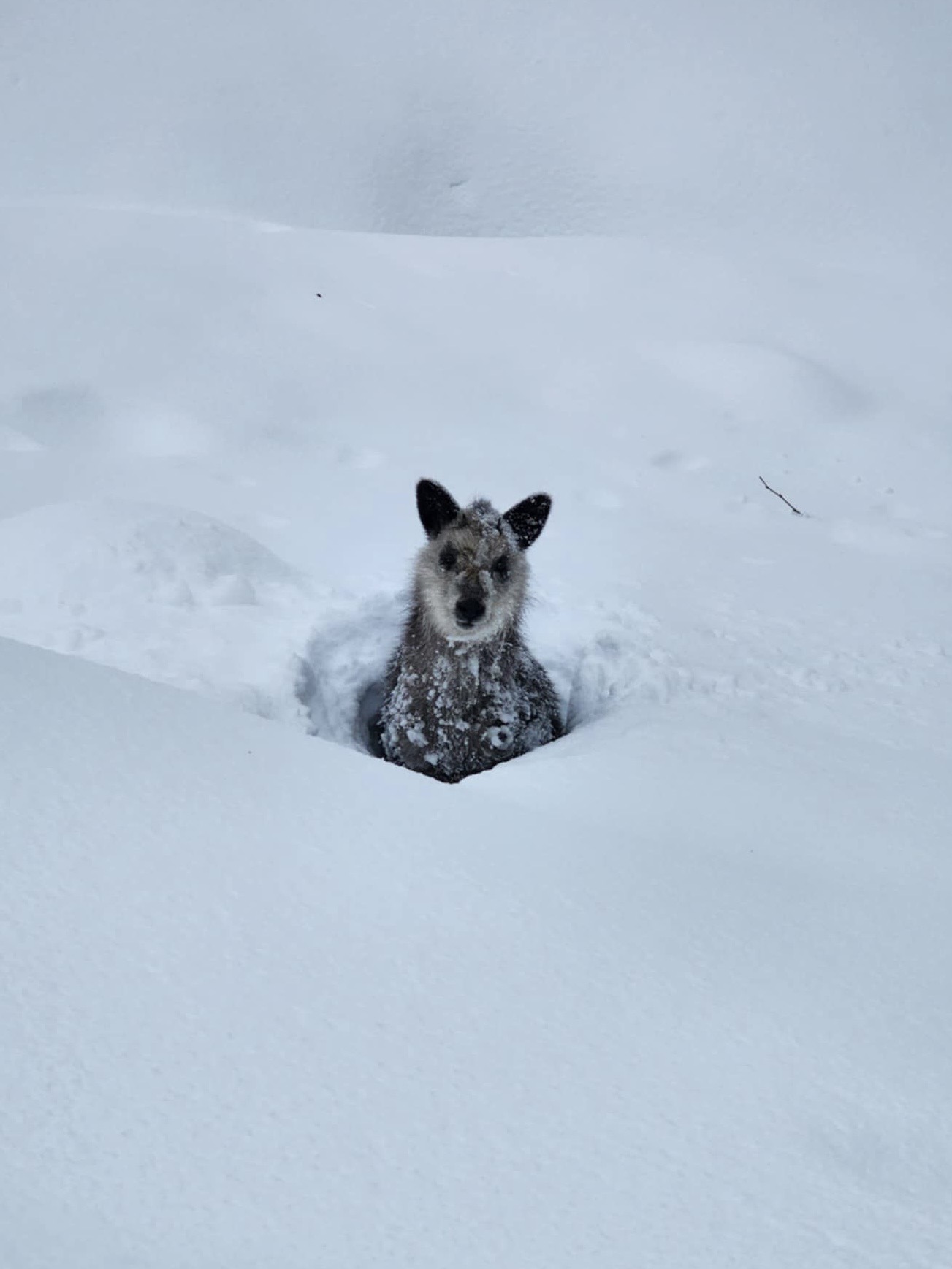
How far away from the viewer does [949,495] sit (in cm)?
542

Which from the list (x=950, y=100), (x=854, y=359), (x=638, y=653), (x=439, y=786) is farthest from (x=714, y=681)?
(x=950, y=100)

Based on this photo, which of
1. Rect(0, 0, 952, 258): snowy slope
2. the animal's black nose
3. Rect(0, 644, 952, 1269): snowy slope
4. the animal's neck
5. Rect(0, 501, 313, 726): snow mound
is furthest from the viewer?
Rect(0, 0, 952, 258): snowy slope

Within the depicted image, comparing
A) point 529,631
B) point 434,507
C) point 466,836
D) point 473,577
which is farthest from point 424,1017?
point 529,631

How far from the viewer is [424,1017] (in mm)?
1776

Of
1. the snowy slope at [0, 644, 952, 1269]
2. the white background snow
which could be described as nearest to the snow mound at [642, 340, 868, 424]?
the white background snow

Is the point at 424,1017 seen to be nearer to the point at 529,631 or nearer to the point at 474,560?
the point at 474,560

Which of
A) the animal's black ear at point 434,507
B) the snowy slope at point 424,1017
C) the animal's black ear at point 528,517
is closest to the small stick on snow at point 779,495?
the animal's black ear at point 528,517

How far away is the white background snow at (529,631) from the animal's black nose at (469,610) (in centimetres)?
47

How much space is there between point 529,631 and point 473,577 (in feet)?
2.29

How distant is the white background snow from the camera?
1.52 metres

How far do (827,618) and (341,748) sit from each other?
A: 7.93ft

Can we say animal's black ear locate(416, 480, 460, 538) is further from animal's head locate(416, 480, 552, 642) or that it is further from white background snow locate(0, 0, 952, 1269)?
white background snow locate(0, 0, 952, 1269)

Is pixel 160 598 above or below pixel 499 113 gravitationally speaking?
below

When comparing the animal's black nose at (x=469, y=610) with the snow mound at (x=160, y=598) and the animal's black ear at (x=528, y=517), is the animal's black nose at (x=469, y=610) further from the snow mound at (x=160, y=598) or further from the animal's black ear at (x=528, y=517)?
the snow mound at (x=160, y=598)
